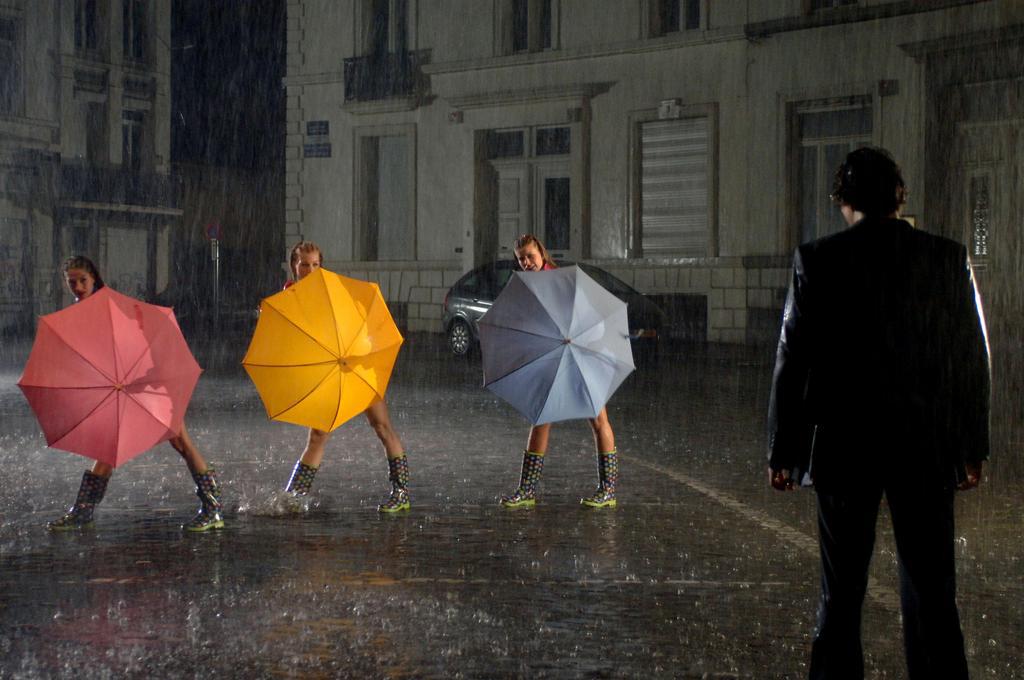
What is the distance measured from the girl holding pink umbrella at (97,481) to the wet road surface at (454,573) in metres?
0.11

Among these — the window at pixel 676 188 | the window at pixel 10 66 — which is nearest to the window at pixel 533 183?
the window at pixel 676 188

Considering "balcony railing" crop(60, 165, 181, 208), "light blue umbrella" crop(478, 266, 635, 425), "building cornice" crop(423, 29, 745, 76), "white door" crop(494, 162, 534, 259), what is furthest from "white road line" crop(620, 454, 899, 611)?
"balcony railing" crop(60, 165, 181, 208)

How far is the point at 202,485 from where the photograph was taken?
7094mm

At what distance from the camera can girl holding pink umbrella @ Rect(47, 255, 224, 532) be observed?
704cm

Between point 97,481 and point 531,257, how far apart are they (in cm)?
266

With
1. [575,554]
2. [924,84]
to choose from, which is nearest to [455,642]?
[575,554]

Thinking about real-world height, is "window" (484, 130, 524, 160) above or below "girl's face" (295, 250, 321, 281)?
above

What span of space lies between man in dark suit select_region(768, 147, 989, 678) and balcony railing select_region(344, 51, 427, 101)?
26040 millimetres

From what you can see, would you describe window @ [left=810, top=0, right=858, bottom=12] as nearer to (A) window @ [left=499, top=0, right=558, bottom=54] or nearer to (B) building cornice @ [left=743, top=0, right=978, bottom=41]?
(B) building cornice @ [left=743, top=0, right=978, bottom=41]

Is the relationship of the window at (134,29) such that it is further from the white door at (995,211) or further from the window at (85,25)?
the white door at (995,211)

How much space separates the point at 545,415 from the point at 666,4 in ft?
64.6

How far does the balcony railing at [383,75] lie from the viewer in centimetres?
2925

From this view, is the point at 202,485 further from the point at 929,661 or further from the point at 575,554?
the point at 929,661

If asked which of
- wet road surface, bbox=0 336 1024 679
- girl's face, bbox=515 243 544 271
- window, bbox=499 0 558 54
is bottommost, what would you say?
wet road surface, bbox=0 336 1024 679
